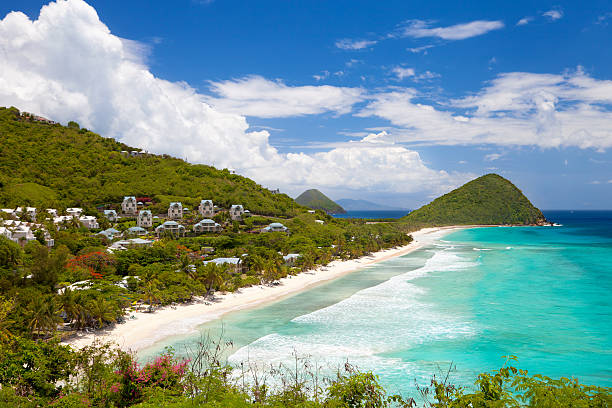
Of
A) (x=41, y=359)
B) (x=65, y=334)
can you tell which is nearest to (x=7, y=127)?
(x=65, y=334)

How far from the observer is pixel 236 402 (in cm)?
1319

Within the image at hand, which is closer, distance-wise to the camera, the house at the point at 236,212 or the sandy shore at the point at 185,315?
the sandy shore at the point at 185,315

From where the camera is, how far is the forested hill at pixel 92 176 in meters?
92.0

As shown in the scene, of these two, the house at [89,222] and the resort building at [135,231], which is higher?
the house at [89,222]

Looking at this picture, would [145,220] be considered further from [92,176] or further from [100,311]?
[100,311]

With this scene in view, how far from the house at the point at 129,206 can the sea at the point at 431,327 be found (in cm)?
6340

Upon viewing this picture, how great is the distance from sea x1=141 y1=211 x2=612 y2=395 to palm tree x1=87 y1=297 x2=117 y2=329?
471cm

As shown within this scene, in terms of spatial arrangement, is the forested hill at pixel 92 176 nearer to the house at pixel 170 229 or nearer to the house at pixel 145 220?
the house at pixel 145 220

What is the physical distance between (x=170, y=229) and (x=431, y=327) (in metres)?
57.6

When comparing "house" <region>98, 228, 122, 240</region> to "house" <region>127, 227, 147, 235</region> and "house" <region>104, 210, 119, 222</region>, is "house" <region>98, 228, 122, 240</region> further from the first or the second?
"house" <region>104, 210, 119, 222</region>

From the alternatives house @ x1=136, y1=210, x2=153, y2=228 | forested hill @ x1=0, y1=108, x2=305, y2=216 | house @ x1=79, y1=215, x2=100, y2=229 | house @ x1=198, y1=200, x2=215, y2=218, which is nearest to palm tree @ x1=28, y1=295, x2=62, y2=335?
house @ x1=79, y1=215, x2=100, y2=229

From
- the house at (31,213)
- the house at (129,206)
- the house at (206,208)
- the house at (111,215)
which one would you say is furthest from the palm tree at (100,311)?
the house at (129,206)

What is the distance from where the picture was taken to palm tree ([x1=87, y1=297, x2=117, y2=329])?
2655cm

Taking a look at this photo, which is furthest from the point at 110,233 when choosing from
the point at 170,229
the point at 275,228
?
the point at 275,228
